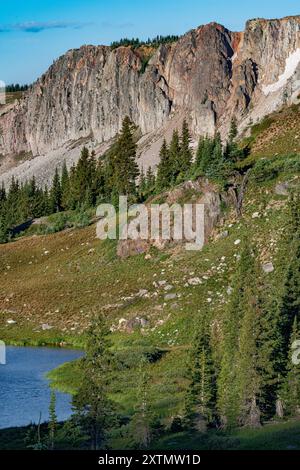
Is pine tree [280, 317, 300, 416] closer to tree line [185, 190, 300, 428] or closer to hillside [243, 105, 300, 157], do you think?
tree line [185, 190, 300, 428]

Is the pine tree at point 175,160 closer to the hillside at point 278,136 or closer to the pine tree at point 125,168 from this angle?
the pine tree at point 125,168

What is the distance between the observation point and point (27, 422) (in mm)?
41719

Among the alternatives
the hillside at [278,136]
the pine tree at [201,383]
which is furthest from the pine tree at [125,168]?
the pine tree at [201,383]

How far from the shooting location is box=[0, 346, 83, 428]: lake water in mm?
43594

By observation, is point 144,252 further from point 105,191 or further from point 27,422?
point 105,191

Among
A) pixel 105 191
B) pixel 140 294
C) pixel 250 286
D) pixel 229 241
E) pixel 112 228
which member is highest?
pixel 105 191

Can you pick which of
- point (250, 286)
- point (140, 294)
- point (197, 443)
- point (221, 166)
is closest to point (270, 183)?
point (221, 166)

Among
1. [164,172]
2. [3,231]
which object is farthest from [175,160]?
[3,231]

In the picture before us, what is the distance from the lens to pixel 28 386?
168 ft

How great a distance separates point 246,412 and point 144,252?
135 ft

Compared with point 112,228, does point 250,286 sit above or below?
below

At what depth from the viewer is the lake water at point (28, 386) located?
1716 inches

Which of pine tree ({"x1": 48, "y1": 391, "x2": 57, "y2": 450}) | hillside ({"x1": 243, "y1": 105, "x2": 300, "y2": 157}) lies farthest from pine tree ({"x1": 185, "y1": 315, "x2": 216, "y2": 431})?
hillside ({"x1": 243, "y1": 105, "x2": 300, "y2": 157})

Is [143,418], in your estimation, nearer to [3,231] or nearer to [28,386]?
[28,386]
